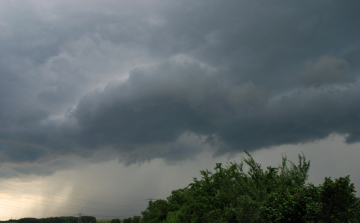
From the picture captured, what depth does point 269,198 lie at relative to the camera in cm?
2269

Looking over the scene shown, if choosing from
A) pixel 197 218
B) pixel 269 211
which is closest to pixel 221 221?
pixel 197 218

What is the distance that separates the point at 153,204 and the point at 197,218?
52.1 meters

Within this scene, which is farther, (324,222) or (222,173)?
(222,173)

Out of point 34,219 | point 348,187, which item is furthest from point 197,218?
point 34,219

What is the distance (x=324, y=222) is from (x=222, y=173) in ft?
76.0

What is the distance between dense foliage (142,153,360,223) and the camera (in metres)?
17.1

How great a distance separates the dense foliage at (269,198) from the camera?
17.1 meters

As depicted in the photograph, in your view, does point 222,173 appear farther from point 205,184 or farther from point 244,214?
point 244,214

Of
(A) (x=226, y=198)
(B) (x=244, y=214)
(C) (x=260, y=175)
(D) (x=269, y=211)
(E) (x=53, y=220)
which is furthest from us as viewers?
(E) (x=53, y=220)

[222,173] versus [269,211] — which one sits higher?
[222,173]

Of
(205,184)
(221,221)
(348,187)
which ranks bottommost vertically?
(221,221)

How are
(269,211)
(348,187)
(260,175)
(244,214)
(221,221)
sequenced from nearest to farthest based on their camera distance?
(348,187) → (269,211) → (244,214) → (221,221) → (260,175)

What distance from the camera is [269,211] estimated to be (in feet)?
69.3

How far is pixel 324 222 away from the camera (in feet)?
56.6
